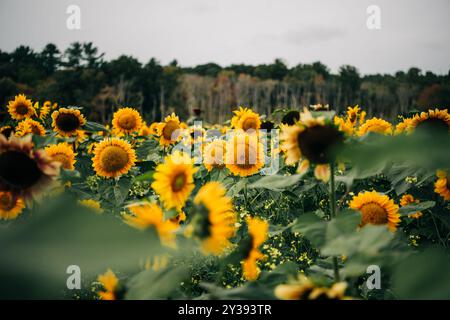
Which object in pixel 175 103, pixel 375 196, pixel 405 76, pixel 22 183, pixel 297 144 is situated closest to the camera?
pixel 22 183

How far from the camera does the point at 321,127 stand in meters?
1.01

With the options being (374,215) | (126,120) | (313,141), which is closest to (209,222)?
(313,141)

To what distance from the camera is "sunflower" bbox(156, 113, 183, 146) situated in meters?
3.07

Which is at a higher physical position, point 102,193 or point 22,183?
point 22,183

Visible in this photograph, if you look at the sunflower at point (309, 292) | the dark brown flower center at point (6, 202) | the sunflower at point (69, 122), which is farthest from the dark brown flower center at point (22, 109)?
the sunflower at point (309, 292)

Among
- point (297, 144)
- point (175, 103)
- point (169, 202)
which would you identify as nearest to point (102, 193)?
point (169, 202)

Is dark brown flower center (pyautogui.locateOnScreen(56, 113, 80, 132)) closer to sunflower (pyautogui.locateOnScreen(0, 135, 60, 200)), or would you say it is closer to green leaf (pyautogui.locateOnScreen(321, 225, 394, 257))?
sunflower (pyautogui.locateOnScreen(0, 135, 60, 200))

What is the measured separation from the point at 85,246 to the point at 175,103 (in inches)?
1014

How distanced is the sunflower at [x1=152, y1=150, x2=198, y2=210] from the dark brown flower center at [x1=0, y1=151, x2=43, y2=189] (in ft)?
1.02

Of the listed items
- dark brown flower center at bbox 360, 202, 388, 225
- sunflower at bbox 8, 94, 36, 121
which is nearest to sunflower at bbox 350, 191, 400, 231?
dark brown flower center at bbox 360, 202, 388, 225

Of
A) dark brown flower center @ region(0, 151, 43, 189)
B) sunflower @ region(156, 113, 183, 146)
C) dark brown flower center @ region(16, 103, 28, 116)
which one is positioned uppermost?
dark brown flower center @ region(16, 103, 28, 116)

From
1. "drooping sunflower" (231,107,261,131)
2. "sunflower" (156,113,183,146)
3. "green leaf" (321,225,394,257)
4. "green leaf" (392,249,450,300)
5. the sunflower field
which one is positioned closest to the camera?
the sunflower field

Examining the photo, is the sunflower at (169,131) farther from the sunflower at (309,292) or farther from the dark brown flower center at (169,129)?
the sunflower at (309,292)
